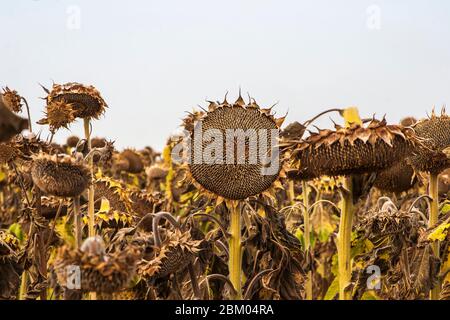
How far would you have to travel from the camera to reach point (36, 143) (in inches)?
185

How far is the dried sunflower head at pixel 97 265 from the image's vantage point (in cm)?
274

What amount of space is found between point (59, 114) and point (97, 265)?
77.9 inches

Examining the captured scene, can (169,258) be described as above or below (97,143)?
below

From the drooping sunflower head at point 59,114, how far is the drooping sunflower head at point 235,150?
2.84ft

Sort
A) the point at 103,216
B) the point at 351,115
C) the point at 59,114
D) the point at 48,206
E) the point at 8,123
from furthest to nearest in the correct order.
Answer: the point at 48,206, the point at 103,216, the point at 59,114, the point at 351,115, the point at 8,123

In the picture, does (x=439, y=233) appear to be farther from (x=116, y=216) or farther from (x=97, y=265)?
(x=97, y=265)

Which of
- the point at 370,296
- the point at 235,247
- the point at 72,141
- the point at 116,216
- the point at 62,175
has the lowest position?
the point at 370,296

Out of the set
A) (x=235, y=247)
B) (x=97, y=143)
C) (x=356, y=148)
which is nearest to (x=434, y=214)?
(x=235, y=247)

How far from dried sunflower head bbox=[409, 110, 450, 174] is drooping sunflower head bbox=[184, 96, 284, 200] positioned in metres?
1.04

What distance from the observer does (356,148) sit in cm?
341

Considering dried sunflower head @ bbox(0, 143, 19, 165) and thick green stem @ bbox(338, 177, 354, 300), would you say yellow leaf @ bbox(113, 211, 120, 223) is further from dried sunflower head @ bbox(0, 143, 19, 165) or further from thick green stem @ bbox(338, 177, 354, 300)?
thick green stem @ bbox(338, 177, 354, 300)
